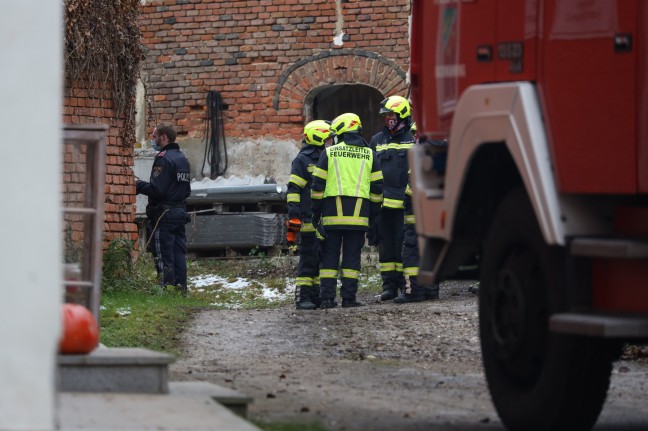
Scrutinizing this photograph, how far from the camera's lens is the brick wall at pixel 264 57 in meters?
21.5

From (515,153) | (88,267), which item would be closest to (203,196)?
(88,267)

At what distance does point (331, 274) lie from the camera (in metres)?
14.9

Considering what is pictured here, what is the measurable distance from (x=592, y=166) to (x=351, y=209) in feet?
30.1

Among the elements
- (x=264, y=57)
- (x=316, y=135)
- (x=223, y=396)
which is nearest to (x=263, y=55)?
(x=264, y=57)

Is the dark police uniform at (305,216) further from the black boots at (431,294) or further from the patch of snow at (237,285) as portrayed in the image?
the patch of snow at (237,285)

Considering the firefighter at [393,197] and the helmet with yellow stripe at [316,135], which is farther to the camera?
the firefighter at [393,197]

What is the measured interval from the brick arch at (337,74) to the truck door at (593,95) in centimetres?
1545

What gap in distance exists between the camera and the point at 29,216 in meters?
4.66

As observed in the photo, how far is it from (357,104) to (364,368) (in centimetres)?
1367

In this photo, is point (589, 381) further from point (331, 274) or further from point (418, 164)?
point (331, 274)

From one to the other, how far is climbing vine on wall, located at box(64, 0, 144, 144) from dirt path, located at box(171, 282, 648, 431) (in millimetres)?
3053

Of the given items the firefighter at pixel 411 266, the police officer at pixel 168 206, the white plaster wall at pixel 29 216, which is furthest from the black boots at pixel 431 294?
the white plaster wall at pixel 29 216

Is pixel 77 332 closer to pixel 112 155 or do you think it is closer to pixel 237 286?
pixel 112 155

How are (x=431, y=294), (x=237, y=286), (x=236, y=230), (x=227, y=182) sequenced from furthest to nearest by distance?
(x=227, y=182) < (x=236, y=230) < (x=237, y=286) < (x=431, y=294)
